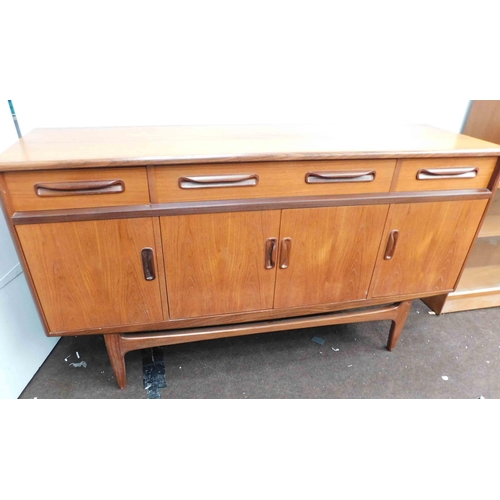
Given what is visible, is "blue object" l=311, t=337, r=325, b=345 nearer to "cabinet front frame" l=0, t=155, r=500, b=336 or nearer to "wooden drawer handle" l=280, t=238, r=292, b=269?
"cabinet front frame" l=0, t=155, r=500, b=336

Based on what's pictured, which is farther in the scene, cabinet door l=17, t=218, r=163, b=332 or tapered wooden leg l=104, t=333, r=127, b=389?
tapered wooden leg l=104, t=333, r=127, b=389

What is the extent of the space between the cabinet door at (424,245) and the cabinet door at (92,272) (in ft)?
2.83

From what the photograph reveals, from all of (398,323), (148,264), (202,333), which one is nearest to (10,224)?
(148,264)

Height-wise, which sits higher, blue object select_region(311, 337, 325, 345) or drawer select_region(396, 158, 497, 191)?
drawer select_region(396, 158, 497, 191)

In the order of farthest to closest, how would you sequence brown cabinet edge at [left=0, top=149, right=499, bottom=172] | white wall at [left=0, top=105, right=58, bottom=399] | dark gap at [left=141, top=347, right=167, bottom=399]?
dark gap at [left=141, top=347, right=167, bottom=399], white wall at [left=0, top=105, right=58, bottom=399], brown cabinet edge at [left=0, top=149, right=499, bottom=172]

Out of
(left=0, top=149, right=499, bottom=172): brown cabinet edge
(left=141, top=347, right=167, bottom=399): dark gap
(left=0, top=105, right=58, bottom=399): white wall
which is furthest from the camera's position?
(left=141, top=347, right=167, bottom=399): dark gap

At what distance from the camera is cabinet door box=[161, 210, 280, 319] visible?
3.77 feet

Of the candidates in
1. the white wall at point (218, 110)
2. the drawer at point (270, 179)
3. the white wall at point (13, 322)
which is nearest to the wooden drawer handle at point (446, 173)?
the drawer at point (270, 179)

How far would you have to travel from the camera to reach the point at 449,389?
1541 millimetres

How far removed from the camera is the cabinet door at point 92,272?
42.0 inches

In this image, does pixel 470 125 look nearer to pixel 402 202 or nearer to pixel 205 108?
pixel 402 202

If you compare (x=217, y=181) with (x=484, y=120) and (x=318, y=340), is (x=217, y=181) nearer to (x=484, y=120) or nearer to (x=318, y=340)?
(x=318, y=340)

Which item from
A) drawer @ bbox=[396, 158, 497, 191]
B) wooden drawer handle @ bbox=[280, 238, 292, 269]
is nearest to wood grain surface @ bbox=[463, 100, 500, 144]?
drawer @ bbox=[396, 158, 497, 191]

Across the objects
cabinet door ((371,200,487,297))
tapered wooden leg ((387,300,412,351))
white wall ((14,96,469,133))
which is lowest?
tapered wooden leg ((387,300,412,351))
